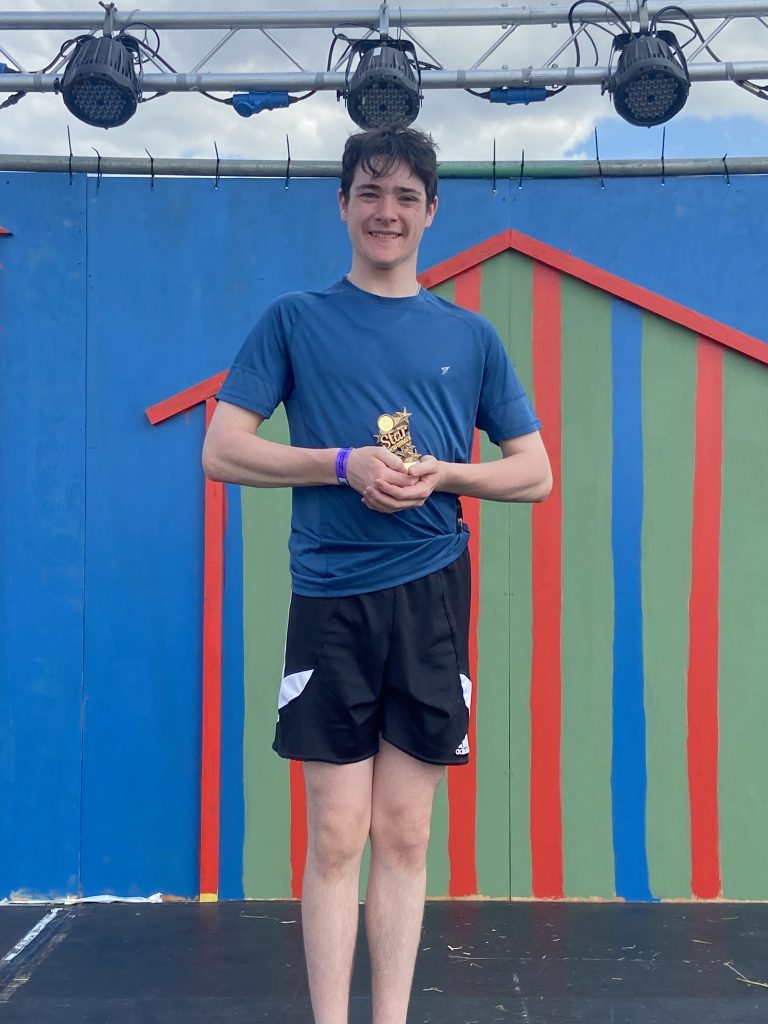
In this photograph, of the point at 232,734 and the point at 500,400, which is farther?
the point at 232,734

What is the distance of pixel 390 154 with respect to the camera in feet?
5.51

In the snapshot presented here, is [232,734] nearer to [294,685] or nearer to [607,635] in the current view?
[607,635]

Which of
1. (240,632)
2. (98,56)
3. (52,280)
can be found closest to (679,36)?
(98,56)

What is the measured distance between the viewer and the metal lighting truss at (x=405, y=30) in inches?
110

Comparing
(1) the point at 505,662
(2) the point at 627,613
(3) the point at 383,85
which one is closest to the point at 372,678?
(1) the point at 505,662

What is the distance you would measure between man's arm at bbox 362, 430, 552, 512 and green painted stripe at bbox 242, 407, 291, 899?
3.61ft

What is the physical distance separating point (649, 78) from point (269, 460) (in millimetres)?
1768

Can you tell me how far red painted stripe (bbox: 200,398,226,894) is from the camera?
2.76m

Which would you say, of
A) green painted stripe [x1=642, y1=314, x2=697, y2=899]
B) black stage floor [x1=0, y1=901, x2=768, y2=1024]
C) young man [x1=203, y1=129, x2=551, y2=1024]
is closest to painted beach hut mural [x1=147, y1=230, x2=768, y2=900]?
green painted stripe [x1=642, y1=314, x2=697, y2=899]

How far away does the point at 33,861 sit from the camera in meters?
2.77

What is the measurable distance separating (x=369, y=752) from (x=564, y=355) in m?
1.49

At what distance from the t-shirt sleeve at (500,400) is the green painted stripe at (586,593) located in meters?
1.01

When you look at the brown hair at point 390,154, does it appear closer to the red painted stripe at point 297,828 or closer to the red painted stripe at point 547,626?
the red painted stripe at point 547,626

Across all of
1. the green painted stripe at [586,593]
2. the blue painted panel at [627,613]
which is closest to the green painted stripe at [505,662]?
the green painted stripe at [586,593]
